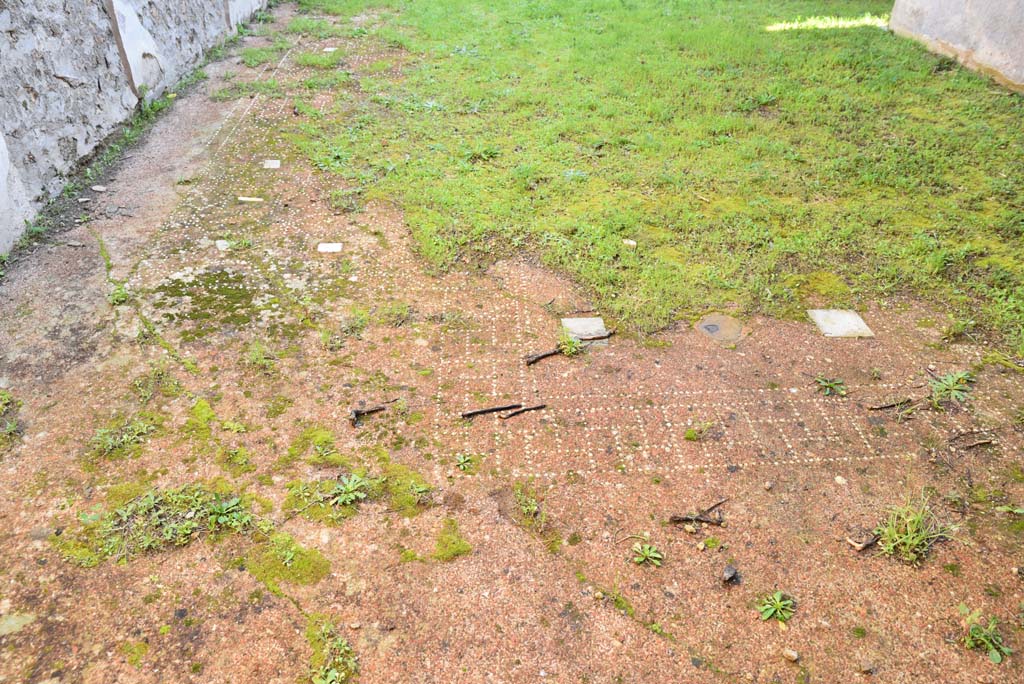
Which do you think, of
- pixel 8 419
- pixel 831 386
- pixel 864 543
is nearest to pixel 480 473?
pixel 864 543

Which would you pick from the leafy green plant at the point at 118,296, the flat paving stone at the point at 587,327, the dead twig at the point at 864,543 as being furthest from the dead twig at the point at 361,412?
the dead twig at the point at 864,543

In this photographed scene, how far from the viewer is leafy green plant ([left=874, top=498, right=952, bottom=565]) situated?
8.39 feet

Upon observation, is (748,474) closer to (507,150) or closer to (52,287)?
Result: (507,150)

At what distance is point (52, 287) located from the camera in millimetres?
3852

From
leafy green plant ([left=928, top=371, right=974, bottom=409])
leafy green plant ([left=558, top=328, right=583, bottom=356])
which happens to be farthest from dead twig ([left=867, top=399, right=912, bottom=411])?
leafy green plant ([left=558, top=328, right=583, bottom=356])

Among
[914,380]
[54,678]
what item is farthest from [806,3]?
[54,678]

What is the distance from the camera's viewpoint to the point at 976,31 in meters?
6.60

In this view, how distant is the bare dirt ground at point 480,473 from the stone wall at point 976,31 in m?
4.39

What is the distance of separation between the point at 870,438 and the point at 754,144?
11.1 feet

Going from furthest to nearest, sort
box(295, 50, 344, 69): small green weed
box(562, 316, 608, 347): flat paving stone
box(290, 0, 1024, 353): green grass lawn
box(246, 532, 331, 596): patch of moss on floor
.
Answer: box(295, 50, 344, 69): small green weed
box(290, 0, 1024, 353): green grass lawn
box(562, 316, 608, 347): flat paving stone
box(246, 532, 331, 596): patch of moss on floor

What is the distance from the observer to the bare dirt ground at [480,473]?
7.36 feet

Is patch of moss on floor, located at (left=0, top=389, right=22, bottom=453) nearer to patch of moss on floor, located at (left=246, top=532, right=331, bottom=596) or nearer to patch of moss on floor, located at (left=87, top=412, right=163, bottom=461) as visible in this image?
patch of moss on floor, located at (left=87, top=412, right=163, bottom=461)

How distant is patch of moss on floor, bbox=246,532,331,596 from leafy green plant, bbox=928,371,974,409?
3063 mm

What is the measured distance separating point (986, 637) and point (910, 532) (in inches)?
17.0
